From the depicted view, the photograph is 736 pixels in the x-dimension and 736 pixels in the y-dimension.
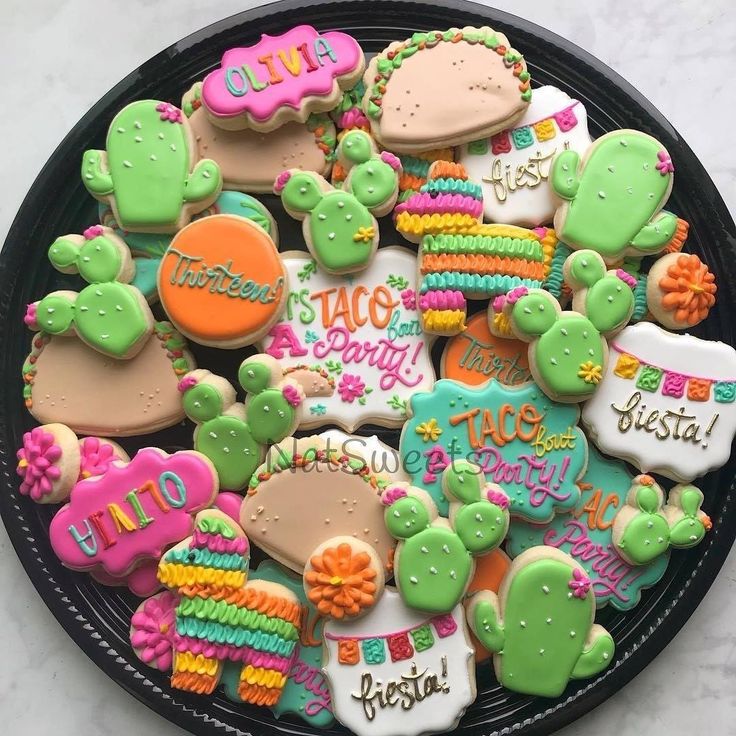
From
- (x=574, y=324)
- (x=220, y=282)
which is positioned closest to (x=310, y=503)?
(x=220, y=282)

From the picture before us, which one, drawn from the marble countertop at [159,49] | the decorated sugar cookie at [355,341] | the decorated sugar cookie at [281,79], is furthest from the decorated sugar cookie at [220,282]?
the marble countertop at [159,49]

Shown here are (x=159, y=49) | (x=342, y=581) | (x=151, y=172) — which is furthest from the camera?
(x=159, y=49)

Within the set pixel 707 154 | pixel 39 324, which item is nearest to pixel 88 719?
pixel 39 324

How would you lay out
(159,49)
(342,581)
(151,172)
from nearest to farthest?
(342,581) < (151,172) < (159,49)

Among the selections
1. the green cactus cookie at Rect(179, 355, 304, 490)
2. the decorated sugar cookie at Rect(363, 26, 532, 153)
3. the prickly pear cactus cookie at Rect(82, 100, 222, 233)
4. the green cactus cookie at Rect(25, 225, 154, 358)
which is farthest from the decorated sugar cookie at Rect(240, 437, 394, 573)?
the decorated sugar cookie at Rect(363, 26, 532, 153)

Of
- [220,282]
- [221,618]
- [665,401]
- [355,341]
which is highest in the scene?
[220,282]

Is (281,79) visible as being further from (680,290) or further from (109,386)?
(680,290)

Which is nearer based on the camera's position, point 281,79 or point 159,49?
point 281,79

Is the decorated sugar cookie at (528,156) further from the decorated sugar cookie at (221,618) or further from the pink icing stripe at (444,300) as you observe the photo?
the decorated sugar cookie at (221,618)

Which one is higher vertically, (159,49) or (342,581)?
(159,49)
